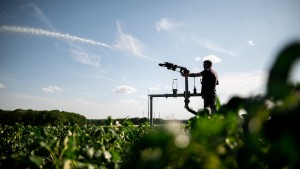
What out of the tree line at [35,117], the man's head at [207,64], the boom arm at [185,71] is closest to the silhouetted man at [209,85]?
the man's head at [207,64]

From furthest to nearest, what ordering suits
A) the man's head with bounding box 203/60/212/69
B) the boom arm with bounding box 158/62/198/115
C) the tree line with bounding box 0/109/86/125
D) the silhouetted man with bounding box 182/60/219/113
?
the tree line with bounding box 0/109/86/125 < the boom arm with bounding box 158/62/198/115 < the man's head with bounding box 203/60/212/69 < the silhouetted man with bounding box 182/60/219/113

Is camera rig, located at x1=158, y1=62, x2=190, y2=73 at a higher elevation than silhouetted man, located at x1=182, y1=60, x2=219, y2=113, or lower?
higher

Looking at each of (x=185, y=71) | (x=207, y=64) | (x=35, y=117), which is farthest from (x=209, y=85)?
(x=35, y=117)

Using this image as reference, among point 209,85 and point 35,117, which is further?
point 35,117

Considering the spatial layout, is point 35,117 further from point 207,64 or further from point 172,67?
point 207,64

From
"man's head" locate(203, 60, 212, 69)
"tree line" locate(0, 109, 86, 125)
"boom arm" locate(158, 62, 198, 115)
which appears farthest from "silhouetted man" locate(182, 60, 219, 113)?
"tree line" locate(0, 109, 86, 125)

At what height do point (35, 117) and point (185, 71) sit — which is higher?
point (185, 71)

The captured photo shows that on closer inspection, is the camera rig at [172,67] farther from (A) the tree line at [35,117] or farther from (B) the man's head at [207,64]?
(A) the tree line at [35,117]

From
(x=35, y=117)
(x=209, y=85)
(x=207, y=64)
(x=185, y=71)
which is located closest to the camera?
(x=209, y=85)

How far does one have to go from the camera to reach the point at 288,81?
59 centimetres

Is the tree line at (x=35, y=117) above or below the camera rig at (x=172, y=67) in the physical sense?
below

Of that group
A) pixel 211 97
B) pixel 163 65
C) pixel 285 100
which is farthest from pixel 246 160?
pixel 163 65

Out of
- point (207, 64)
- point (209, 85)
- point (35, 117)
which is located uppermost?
point (207, 64)

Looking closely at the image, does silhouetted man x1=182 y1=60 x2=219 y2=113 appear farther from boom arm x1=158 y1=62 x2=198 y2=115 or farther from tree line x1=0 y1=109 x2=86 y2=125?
tree line x1=0 y1=109 x2=86 y2=125
